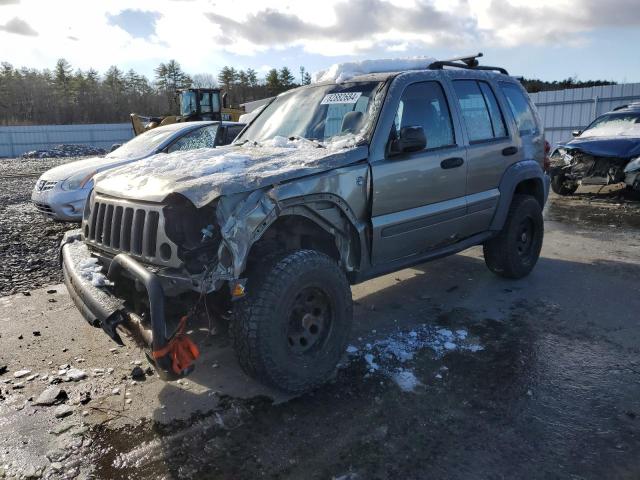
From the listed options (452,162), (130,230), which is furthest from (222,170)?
(452,162)

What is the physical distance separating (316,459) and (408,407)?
73 centimetres

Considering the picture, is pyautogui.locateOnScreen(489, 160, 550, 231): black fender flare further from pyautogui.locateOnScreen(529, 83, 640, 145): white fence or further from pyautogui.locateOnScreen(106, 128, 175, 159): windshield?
pyautogui.locateOnScreen(529, 83, 640, 145): white fence

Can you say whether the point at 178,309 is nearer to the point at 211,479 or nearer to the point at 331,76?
the point at 211,479

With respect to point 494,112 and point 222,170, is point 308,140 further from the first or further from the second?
point 494,112

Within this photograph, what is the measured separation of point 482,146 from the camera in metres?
4.57

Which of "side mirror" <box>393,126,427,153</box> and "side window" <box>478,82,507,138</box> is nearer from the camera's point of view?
"side mirror" <box>393,126,427,153</box>

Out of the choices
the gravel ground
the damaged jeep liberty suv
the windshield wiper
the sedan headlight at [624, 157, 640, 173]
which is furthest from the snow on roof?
the sedan headlight at [624, 157, 640, 173]

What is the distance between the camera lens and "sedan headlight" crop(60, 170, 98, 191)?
7367mm

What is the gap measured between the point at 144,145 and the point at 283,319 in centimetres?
613

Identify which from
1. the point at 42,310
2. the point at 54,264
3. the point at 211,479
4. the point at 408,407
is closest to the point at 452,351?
the point at 408,407

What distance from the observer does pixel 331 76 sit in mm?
4539

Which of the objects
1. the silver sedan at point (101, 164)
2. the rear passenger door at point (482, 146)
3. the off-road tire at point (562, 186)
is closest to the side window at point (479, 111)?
the rear passenger door at point (482, 146)

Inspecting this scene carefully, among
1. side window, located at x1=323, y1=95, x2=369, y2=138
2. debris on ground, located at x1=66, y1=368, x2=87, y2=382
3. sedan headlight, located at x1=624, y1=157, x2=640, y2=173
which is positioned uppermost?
side window, located at x1=323, y1=95, x2=369, y2=138

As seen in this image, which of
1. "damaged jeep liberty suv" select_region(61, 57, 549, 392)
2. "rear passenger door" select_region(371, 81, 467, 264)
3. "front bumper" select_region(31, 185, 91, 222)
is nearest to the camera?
"damaged jeep liberty suv" select_region(61, 57, 549, 392)
